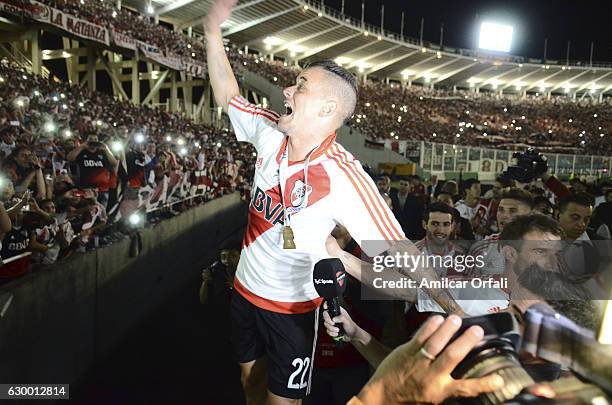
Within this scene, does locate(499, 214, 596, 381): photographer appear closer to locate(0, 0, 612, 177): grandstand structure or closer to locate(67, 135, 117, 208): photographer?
locate(67, 135, 117, 208): photographer

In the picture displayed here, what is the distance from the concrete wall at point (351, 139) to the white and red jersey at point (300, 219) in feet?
89.3

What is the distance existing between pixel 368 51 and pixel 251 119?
5377 cm

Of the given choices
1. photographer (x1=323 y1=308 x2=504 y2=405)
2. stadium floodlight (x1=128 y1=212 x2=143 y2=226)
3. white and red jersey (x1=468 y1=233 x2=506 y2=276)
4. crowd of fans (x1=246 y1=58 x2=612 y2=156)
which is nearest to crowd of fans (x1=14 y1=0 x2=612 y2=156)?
crowd of fans (x1=246 y1=58 x2=612 y2=156)

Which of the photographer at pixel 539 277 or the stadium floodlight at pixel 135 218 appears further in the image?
the stadium floodlight at pixel 135 218

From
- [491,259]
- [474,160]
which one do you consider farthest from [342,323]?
[474,160]

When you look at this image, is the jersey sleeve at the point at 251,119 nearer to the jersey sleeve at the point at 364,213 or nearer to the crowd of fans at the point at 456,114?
the jersey sleeve at the point at 364,213

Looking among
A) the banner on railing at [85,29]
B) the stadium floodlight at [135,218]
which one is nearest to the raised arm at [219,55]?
the stadium floodlight at [135,218]

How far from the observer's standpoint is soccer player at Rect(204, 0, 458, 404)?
2.38 m

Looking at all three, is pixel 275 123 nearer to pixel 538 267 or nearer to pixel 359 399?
pixel 538 267

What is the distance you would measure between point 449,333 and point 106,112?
1807 cm

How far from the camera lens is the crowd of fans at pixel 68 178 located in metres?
4.71

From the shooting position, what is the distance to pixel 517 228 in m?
2.61

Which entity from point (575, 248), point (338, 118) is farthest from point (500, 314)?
point (575, 248)

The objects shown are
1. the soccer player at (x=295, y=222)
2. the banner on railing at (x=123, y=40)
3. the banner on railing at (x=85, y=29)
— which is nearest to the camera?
the soccer player at (x=295, y=222)
